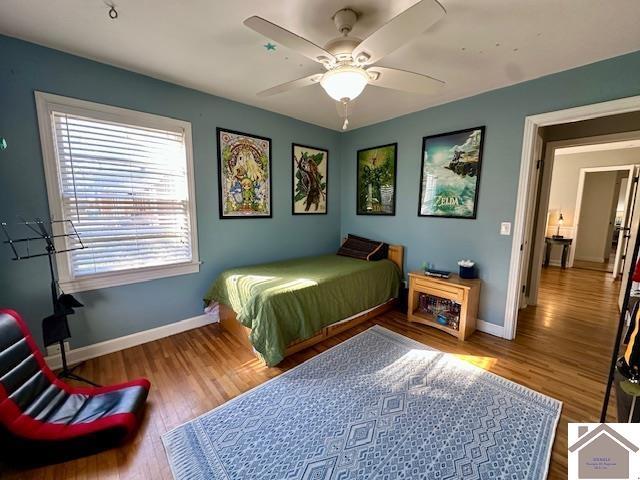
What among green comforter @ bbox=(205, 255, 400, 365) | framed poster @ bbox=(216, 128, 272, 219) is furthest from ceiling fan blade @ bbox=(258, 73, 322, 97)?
green comforter @ bbox=(205, 255, 400, 365)

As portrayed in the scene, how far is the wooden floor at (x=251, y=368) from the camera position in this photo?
142cm

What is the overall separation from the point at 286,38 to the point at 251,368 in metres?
2.31

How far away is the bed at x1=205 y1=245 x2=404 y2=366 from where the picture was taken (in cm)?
216

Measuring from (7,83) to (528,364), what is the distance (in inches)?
180

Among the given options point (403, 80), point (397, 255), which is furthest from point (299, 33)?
point (397, 255)

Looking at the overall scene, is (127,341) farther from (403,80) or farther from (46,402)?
(403,80)

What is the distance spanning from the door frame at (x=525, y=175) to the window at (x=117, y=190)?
325 cm

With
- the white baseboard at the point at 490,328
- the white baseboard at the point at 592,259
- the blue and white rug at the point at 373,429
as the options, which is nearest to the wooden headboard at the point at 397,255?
the white baseboard at the point at 490,328

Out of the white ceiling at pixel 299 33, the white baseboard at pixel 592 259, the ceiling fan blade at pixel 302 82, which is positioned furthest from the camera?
the white baseboard at pixel 592 259

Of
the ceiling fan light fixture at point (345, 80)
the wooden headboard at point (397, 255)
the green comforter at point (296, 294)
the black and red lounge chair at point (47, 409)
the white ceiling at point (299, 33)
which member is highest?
the white ceiling at point (299, 33)

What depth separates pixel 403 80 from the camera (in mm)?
1681

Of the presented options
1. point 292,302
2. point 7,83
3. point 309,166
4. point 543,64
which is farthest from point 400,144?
point 7,83

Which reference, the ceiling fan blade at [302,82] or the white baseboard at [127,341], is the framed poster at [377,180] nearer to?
the ceiling fan blade at [302,82]

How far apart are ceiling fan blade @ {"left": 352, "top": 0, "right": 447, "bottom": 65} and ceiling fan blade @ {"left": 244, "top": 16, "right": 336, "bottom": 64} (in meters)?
0.19
